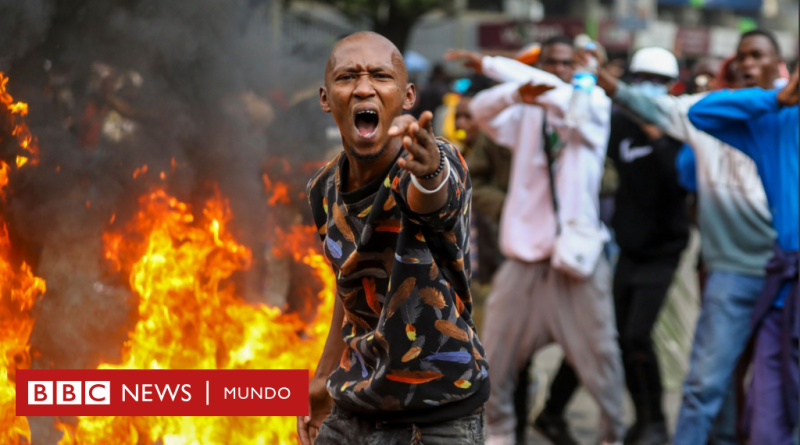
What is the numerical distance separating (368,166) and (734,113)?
2296mm

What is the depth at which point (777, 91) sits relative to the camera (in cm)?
418

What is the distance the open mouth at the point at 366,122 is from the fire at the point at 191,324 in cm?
167

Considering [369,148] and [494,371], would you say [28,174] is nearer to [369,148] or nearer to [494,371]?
[369,148]

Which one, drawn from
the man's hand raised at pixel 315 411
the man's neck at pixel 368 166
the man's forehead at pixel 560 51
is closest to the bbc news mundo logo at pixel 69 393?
the man's hand raised at pixel 315 411

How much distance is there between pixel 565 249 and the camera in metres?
4.97

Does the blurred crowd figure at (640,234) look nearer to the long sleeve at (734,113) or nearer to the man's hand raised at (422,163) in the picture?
the long sleeve at (734,113)

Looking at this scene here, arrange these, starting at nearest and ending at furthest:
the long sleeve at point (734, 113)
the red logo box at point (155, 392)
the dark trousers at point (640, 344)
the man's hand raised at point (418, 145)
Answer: the man's hand raised at point (418, 145) → the red logo box at point (155, 392) → the long sleeve at point (734, 113) → the dark trousers at point (640, 344)

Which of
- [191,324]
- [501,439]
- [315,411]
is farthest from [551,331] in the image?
[315,411]

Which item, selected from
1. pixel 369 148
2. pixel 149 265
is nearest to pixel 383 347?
pixel 369 148

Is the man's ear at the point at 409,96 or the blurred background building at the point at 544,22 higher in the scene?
the blurred background building at the point at 544,22

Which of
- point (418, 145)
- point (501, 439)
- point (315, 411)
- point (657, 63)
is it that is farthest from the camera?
point (657, 63)

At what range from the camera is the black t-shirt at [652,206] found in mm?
5688

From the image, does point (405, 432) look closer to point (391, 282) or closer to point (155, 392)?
point (391, 282)

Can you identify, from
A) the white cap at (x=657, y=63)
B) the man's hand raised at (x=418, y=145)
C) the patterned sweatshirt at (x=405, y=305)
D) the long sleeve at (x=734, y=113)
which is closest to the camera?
the man's hand raised at (x=418, y=145)
